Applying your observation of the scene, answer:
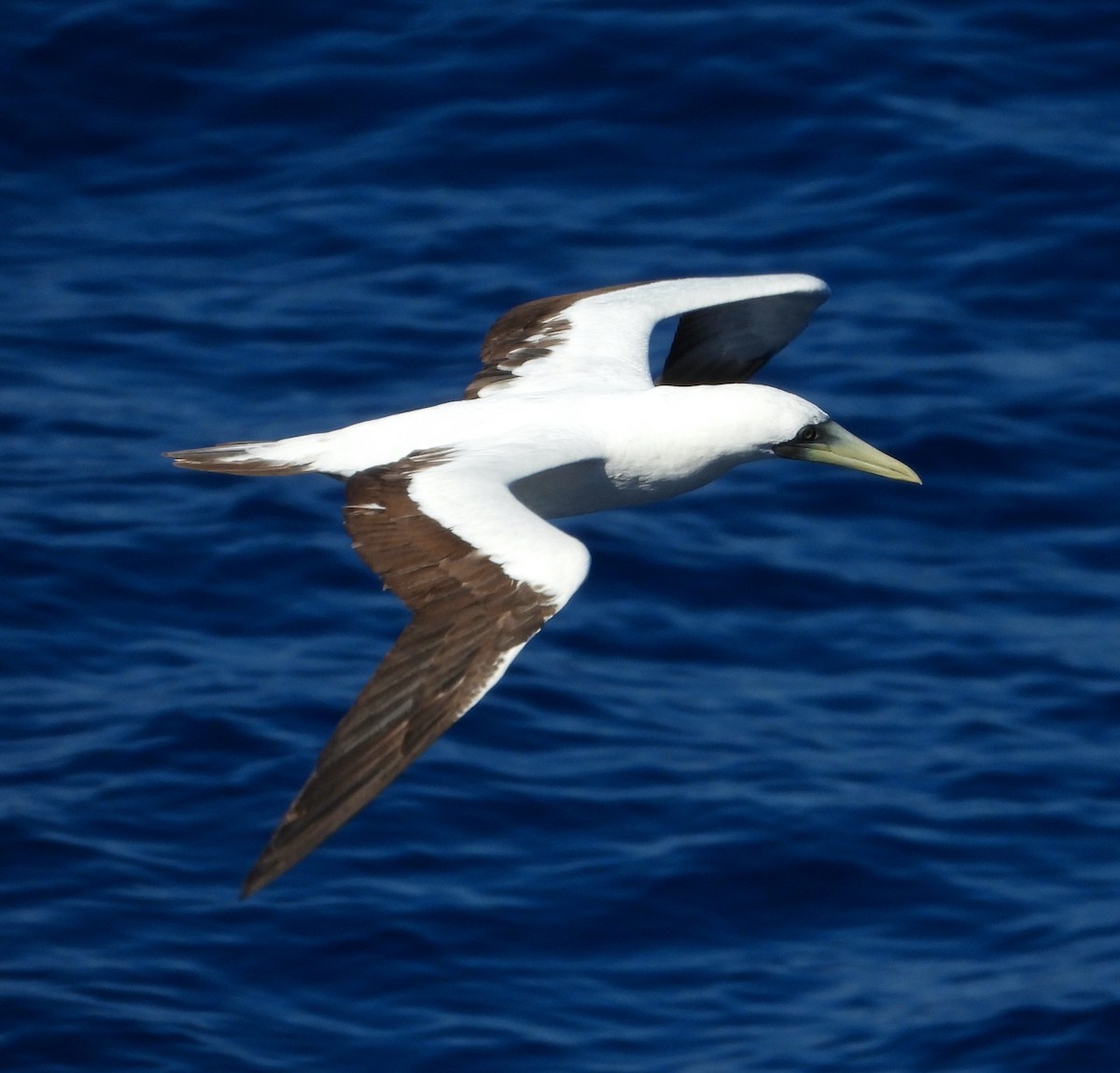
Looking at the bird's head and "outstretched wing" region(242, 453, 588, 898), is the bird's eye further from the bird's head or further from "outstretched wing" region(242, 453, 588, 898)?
"outstretched wing" region(242, 453, 588, 898)

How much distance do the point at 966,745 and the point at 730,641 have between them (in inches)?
57.0

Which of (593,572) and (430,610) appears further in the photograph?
(593,572)

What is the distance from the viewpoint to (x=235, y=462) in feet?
29.9

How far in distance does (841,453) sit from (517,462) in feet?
5.76

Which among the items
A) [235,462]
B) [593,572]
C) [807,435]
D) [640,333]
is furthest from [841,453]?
[593,572]

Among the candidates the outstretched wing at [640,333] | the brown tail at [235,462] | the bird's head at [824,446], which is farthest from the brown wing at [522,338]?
the bird's head at [824,446]

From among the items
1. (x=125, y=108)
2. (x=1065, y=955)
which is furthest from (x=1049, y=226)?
(x=125, y=108)

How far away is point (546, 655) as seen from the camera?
12.4 metres

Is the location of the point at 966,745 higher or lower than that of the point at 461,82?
lower

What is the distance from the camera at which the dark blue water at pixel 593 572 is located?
10844 millimetres

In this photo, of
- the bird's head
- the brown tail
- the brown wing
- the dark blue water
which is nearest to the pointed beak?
the bird's head

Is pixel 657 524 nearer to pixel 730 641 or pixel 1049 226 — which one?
pixel 730 641

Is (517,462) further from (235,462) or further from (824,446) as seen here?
(824,446)

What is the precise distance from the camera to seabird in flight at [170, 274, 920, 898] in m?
7.27
